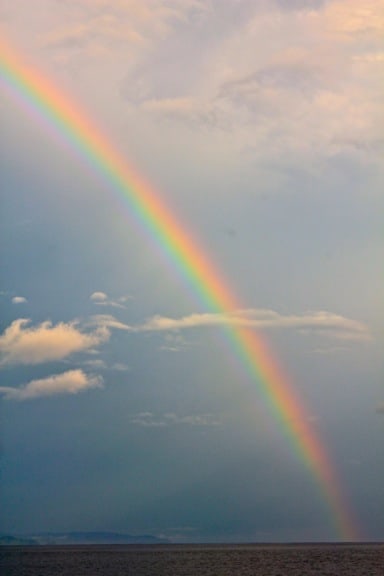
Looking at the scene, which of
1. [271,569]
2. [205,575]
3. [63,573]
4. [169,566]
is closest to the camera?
[205,575]

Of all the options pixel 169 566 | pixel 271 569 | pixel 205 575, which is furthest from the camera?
pixel 169 566

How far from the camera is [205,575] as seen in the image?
128 meters

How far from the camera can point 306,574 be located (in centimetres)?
13400

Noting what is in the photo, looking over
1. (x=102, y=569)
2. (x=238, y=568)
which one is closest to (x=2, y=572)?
(x=102, y=569)

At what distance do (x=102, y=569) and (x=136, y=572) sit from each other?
39.1ft

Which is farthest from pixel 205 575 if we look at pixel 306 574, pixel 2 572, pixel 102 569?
pixel 2 572

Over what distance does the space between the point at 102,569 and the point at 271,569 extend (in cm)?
2480

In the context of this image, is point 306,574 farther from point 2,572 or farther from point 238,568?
point 2,572

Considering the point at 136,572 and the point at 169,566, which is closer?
the point at 136,572

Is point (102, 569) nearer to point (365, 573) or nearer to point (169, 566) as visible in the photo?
point (169, 566)

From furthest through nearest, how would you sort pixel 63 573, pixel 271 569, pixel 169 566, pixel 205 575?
pixel 169 566 → pixel 271 569 → pixel 63 573 → pixel 205 575

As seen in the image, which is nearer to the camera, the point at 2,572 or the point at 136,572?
the point at 136,572

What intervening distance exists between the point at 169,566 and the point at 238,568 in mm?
14035

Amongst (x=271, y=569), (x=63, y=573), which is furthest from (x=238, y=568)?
(x=63, y=573)
